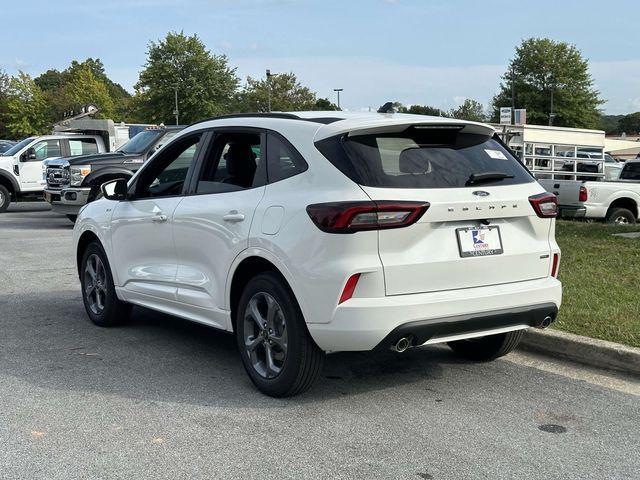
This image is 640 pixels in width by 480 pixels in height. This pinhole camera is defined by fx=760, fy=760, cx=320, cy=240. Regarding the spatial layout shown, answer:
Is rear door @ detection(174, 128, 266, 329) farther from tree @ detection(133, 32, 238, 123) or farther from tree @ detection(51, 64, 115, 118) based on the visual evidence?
tree @ detection(51, 64, 115, 118)

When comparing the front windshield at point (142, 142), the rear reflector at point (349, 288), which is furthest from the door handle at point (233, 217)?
the front windshield at point (142, 142)

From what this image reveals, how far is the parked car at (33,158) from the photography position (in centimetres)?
1994

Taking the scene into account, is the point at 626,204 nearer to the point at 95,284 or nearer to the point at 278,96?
the point at 95,284

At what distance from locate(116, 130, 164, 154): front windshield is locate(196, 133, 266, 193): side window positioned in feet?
35.9

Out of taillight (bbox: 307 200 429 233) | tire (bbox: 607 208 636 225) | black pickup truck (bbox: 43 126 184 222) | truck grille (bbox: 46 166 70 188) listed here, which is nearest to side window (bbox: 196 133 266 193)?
taillight (bbox: 307 200 429 233)

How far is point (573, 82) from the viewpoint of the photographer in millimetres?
79312

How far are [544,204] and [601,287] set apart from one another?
3125mm

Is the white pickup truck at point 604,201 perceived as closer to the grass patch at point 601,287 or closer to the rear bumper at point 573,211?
the rear bumper at point 573,211

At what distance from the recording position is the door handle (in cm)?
495

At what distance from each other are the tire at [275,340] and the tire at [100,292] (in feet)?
7.06

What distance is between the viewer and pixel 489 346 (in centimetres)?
566

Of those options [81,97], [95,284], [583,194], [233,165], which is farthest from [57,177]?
[81,97]

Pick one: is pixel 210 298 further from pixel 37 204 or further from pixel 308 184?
pixel 37 204

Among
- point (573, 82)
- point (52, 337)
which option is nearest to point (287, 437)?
point (52, 337)
